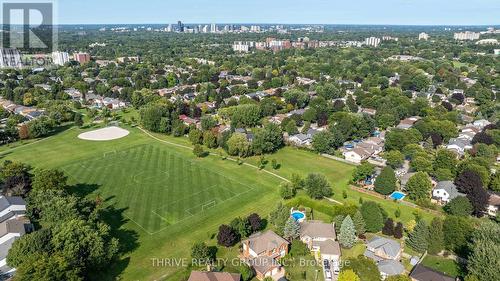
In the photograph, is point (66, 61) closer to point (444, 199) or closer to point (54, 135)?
point (54, 135)

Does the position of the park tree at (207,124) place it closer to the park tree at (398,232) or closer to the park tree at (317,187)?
the park tree at (317,187)

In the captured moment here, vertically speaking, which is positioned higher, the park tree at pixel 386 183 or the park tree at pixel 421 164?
the park tree at pixel 421 164

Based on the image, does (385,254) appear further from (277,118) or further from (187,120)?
(187,120)

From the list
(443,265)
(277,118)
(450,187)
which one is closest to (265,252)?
(443,265)

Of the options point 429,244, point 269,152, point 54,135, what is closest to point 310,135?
point 269,152

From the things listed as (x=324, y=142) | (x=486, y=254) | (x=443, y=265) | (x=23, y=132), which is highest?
Result: (x=324, y=142)

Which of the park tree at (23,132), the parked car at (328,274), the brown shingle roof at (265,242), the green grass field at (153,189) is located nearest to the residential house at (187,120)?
the green grass field at (153,189)

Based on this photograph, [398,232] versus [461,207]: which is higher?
[461,207]
